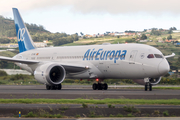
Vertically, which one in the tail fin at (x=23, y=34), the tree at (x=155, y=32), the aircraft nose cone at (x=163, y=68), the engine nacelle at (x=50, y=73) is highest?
the tree at (x=155, y=32)

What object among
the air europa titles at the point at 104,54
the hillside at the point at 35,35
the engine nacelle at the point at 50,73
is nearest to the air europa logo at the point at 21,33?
the engine nacelle at the point at 50,73

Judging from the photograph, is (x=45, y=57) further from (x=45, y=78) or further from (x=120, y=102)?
(x=120, y=102)

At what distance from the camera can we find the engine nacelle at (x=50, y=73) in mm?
30719

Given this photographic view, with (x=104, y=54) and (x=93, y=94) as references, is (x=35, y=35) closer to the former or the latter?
(x=104, y=54)

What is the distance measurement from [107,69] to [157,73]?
18.5 ft

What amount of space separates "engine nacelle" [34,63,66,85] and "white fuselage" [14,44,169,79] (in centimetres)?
202

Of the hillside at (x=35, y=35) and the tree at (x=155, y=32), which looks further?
the tree at (x=155, y=32)

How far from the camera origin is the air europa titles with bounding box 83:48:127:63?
30.5m

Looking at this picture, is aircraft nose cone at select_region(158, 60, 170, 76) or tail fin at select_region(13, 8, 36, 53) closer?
aircraft nose cone at select_region(158, 60, 170, 76)

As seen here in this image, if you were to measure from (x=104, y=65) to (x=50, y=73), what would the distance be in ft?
19.5

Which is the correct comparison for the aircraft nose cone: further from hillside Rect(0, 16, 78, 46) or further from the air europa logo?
hillside Rect(0, 16, 78, 46)

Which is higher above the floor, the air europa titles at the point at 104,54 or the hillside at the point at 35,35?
the hillside at the point at 35,35

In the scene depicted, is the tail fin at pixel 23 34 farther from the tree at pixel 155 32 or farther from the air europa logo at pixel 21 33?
the tree at pixel 155 32

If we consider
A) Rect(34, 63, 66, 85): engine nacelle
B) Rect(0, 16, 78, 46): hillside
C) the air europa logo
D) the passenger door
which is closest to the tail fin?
the air europa logo
